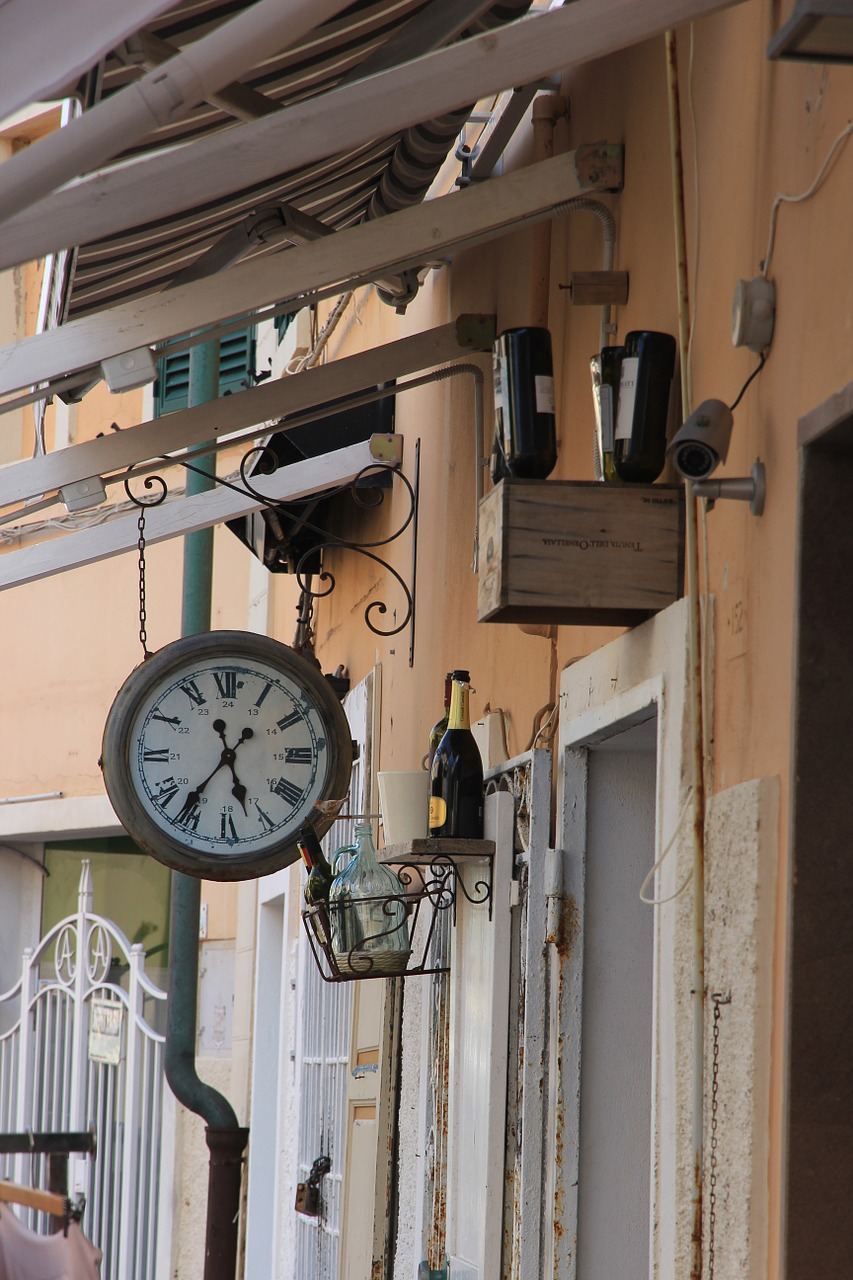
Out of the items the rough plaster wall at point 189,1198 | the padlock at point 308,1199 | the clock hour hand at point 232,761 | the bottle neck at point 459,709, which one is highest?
the bottle neck at point 459,709

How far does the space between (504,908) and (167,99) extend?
2132 mm

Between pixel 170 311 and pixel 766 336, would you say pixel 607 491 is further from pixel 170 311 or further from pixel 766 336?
pixel 170 311

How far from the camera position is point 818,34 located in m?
1.87

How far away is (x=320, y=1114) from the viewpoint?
6516mm

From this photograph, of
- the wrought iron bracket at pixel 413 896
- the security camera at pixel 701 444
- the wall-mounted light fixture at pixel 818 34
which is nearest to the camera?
the wall-mounted light fixture at pixel 818 34

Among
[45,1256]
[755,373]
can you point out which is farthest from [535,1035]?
[755,373]

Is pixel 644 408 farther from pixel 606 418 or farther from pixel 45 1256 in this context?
pixel 45 1256

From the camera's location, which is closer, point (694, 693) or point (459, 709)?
point (694, 693)

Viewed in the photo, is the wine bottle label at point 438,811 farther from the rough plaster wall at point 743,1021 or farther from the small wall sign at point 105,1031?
the small wall sign at point 105,1031

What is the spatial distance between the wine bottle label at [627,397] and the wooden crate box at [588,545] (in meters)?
0.12

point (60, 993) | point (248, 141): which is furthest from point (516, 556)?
point (60, 993)

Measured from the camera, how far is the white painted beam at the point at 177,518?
5719 mm

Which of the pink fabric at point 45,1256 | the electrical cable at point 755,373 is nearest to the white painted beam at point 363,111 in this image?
the electrical cable at point 755,373

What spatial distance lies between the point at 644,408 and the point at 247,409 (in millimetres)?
1728
